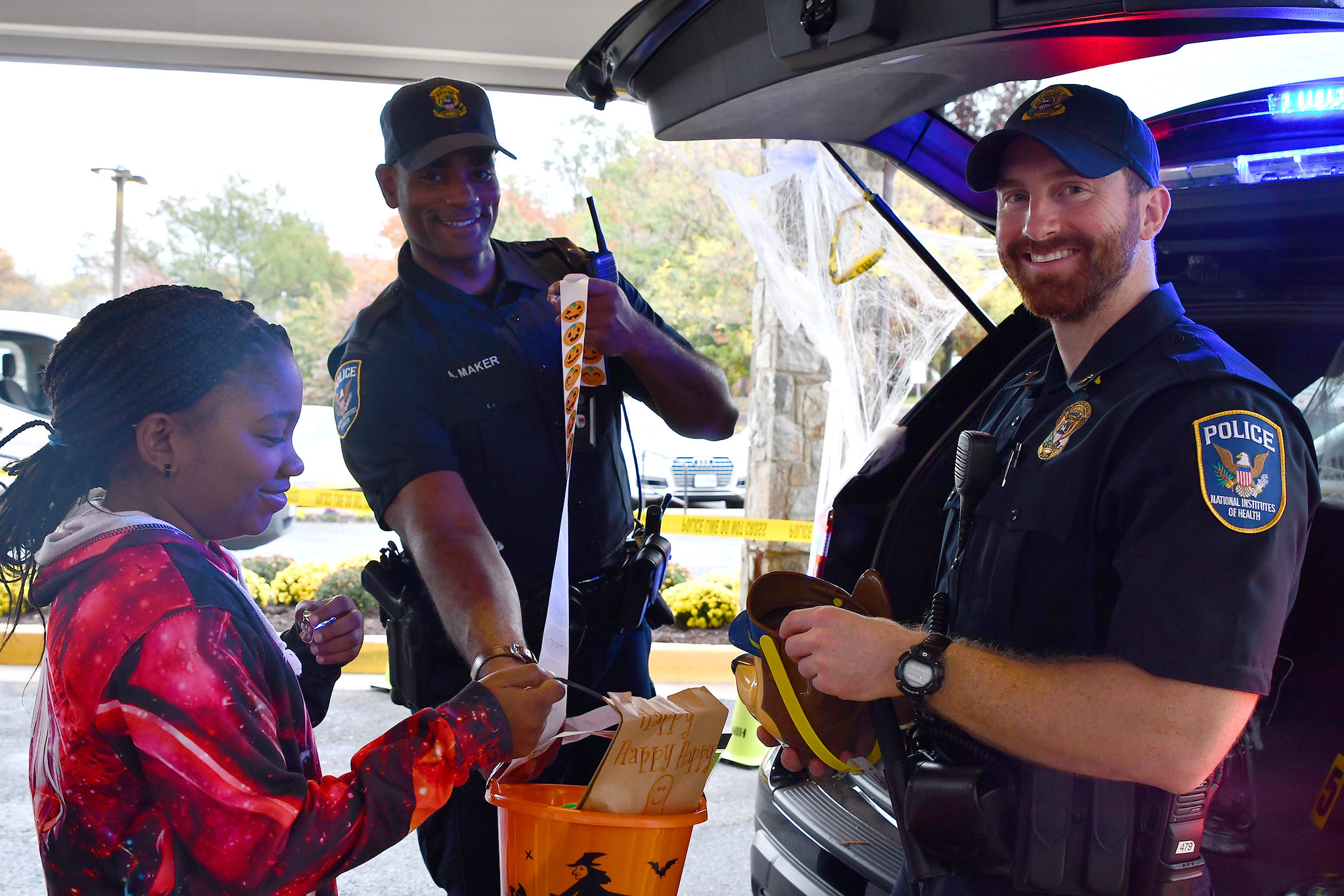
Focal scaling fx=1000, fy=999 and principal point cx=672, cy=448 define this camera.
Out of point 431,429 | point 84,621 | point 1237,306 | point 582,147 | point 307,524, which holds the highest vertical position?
point 582,147

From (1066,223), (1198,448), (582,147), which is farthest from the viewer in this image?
(582,147)

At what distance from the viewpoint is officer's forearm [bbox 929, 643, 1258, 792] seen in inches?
51.2

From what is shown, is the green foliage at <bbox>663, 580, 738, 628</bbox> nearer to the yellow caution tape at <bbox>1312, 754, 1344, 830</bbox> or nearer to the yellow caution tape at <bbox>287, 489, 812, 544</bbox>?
the yellow caution tape at <bbox>287, 489, 812, 544</bbox>

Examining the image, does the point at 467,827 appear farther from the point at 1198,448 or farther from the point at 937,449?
the point at 1198,448

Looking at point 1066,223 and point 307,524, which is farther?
point 307,524

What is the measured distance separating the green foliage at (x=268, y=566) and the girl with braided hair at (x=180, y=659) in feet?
Result: 23.4

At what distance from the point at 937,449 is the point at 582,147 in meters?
10.9

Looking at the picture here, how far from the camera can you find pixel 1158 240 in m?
2.34

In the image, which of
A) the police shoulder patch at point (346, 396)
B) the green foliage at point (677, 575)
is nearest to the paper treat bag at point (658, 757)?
the police shoulder patch at point (346, 396)

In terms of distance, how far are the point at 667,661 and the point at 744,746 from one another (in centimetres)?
157

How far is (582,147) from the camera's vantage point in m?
12.5

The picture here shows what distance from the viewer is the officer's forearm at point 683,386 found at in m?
2.31

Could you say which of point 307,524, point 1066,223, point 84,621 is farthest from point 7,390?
point 307,524

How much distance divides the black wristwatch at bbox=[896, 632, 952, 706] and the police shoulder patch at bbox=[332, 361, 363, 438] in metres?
1.30
